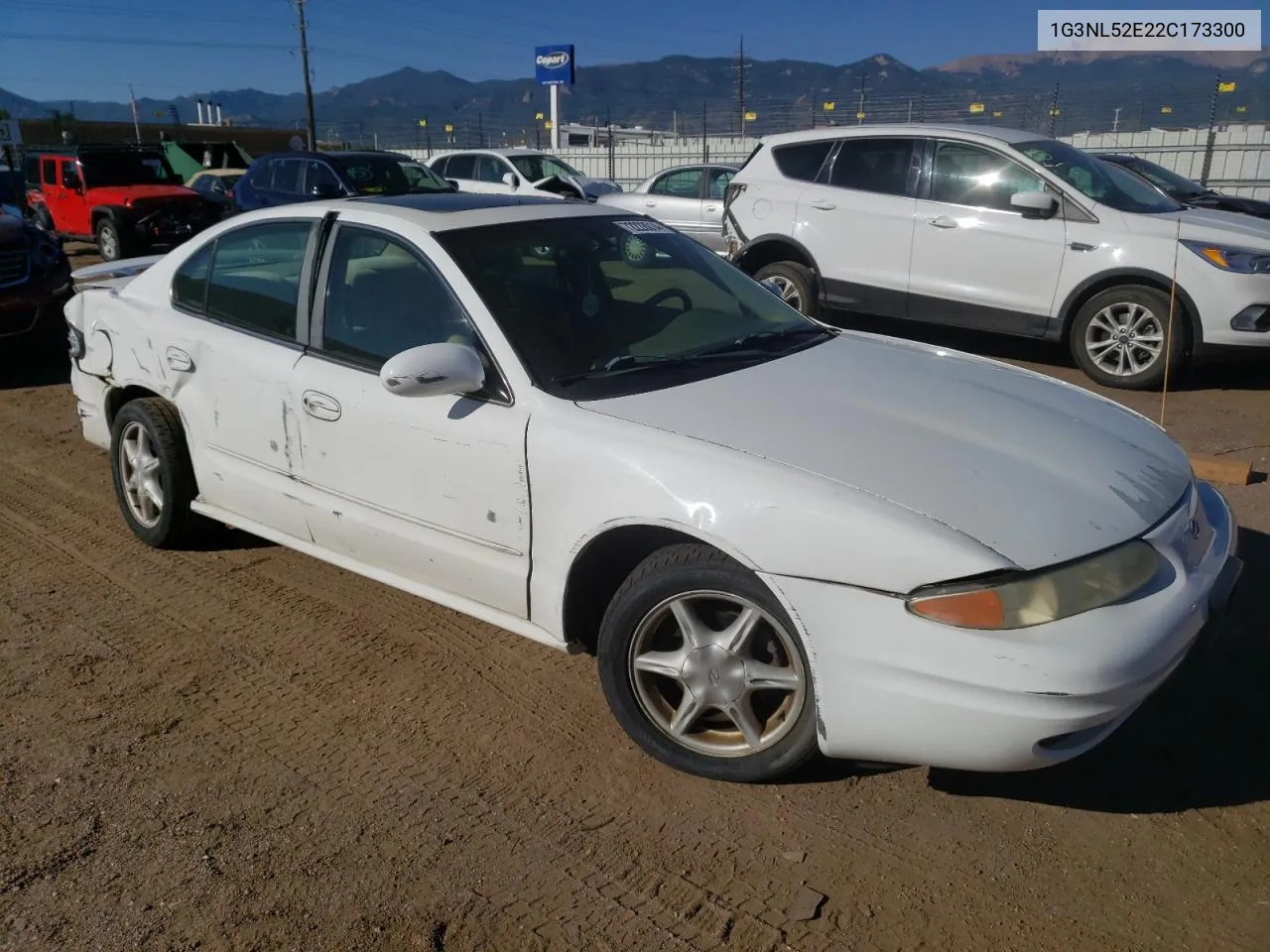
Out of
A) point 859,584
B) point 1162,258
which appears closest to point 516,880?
point 859,584

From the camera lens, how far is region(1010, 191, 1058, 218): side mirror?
7680 mm

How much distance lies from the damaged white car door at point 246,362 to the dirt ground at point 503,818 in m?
0.57

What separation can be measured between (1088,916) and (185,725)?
2.66 metres

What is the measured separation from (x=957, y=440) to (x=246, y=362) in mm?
2630

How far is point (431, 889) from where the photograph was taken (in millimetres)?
2607

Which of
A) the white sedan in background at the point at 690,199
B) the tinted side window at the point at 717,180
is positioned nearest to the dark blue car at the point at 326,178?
the white sedan in background at the point at 690,199

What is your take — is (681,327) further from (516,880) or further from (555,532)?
(516,880)

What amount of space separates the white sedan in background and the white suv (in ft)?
14.5

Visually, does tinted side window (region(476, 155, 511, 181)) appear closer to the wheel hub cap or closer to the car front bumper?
the wheel hub cap

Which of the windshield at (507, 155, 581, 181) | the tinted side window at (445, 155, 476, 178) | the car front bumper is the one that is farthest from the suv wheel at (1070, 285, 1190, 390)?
the tinted side window at (445, 155, 476, 178)

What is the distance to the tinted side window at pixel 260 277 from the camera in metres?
4.04

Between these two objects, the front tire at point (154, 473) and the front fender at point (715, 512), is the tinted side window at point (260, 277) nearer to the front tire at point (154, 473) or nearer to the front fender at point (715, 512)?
the front tire at point (154, 473)

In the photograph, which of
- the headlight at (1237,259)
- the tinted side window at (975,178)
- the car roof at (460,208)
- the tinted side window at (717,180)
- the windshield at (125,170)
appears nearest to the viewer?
the car roof at (460,208)

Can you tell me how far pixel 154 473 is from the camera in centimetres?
464
